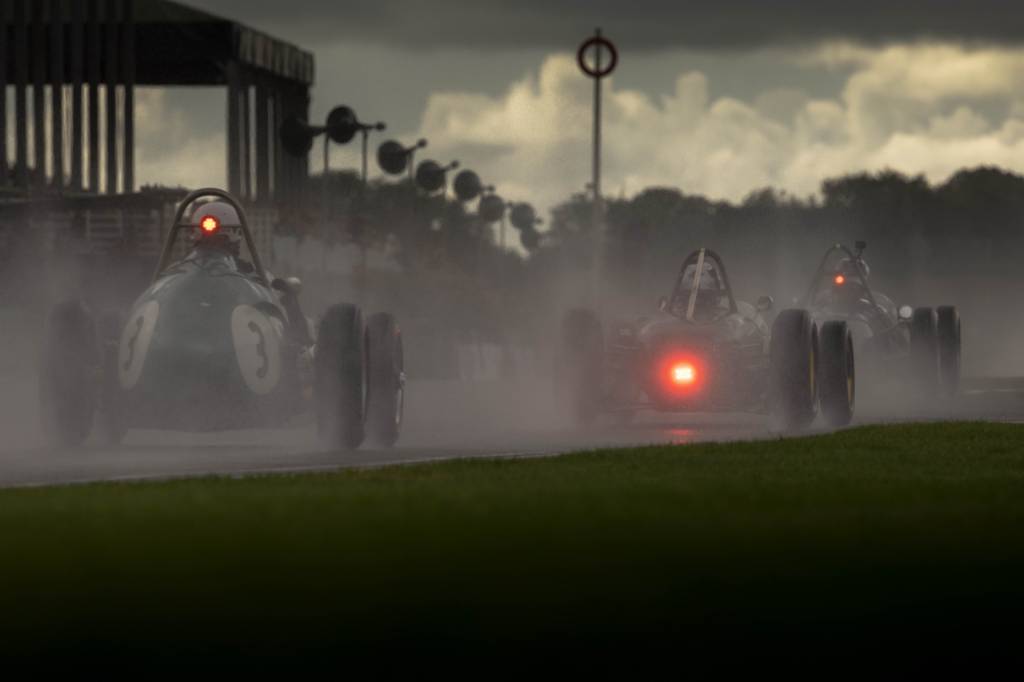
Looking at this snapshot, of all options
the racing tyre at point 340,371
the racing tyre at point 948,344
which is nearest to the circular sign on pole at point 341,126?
the racing tyre at point 948,344

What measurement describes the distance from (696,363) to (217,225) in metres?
6.68

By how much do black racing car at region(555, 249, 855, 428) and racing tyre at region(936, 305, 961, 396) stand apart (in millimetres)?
8685

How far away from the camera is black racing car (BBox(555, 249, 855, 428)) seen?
92.3 ft

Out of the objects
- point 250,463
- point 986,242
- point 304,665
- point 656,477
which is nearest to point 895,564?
point 304,665

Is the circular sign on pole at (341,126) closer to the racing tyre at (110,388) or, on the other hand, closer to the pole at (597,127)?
the pole at (597,127)

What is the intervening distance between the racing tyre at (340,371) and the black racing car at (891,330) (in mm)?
14555

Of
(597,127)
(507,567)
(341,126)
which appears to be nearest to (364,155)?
(341,126)

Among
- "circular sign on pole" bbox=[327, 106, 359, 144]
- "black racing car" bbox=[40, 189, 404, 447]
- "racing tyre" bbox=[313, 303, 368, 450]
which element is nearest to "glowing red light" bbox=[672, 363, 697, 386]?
→ "black racing car" bbox=[40, 189, 404, 447]

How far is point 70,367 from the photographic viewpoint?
23.9 m

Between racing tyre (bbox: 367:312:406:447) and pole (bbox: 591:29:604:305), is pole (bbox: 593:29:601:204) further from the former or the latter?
racing tyre (bbox: 367:312:406:447)

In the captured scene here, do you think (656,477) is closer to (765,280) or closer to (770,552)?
(770,552)

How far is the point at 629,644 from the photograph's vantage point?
32.9ft

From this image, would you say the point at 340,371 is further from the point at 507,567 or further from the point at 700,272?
the point at 507,567

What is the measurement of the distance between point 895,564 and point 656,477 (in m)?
6.91
